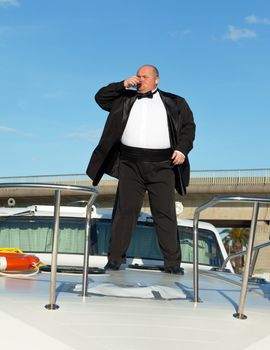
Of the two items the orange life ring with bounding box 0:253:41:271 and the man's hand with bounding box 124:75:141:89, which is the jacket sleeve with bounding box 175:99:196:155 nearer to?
the man's hand with bounding box 124:75:141:89

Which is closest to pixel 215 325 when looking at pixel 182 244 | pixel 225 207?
pixel 182 244

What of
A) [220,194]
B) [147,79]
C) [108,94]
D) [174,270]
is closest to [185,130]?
[147,79]

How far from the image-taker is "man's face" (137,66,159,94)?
467cm

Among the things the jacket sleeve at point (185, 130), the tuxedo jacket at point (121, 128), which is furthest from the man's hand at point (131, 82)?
the jacket sleeve at point (185, 130)

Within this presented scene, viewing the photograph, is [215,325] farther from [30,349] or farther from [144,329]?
[30,349]

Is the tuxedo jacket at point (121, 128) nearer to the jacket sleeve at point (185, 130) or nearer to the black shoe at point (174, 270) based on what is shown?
the jacket sleeve at point (185, 130)

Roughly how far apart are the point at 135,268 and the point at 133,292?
1.88 metres

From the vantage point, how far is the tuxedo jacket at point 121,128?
4717mm

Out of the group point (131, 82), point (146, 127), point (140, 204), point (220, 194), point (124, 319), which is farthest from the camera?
point (220, 194)

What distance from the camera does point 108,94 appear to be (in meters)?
4.77

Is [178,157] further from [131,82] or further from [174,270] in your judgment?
[174,270]

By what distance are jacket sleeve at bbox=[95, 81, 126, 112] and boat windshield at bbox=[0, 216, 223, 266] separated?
164 centimetres

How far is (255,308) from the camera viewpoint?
10.2 feet

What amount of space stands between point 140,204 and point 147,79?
3.22 ft
